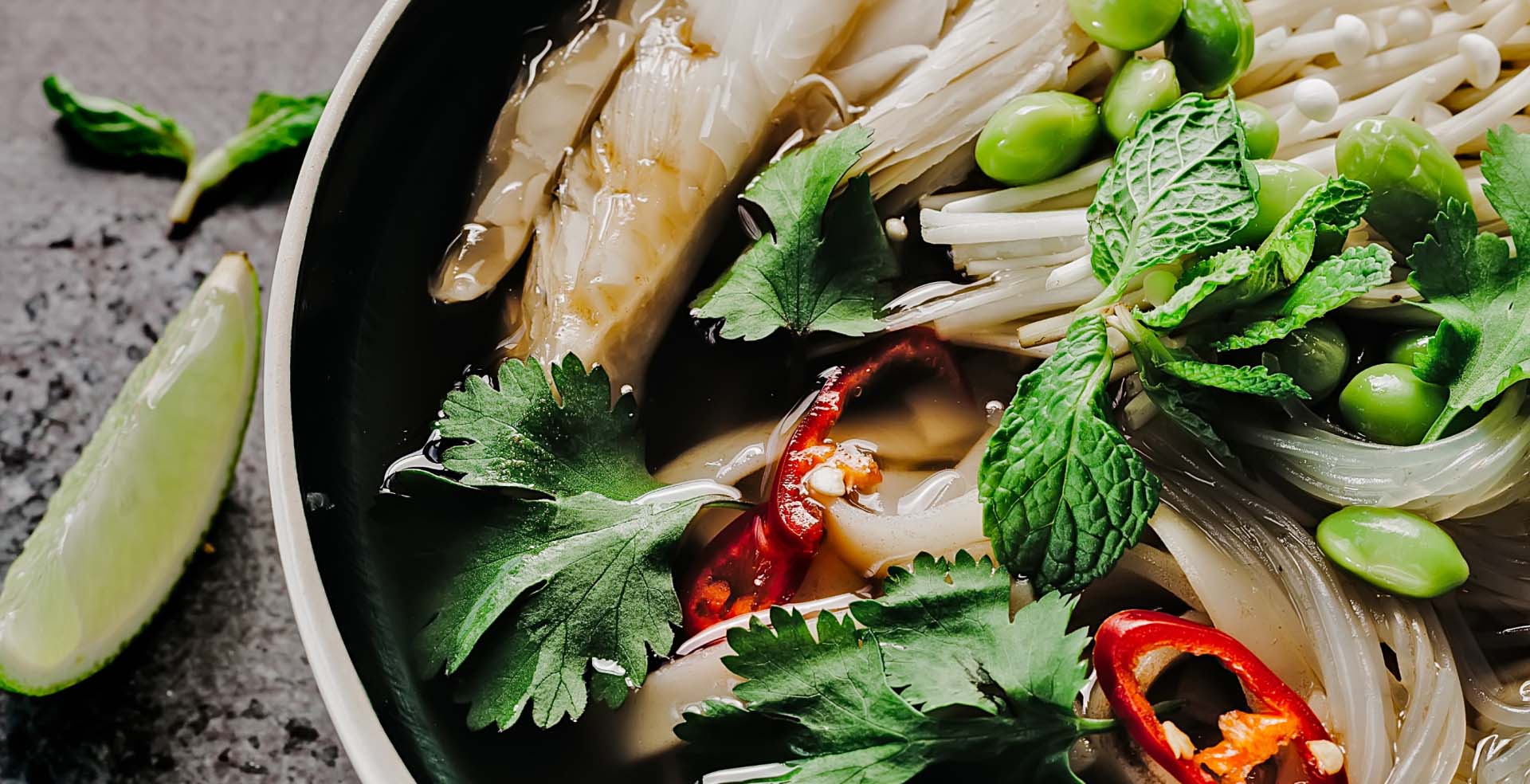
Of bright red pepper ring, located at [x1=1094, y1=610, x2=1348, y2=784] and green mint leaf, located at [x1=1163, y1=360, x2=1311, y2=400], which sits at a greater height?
green mint leaf, located at [x1=1163, y1=360, x2=1311, y2=400]

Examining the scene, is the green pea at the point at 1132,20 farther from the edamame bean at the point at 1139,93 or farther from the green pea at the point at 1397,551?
the green pea at the point at 1397,551

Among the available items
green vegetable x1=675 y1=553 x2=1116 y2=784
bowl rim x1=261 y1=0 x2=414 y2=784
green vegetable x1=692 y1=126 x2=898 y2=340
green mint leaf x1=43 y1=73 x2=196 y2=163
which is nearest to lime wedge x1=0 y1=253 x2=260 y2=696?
green mint leaf x1=43 y1=73 x2=196 y2=163

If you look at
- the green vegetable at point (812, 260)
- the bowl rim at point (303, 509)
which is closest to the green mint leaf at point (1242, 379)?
the green vegetable at point (812, 260)

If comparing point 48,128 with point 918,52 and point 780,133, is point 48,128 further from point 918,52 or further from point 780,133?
point 918,52

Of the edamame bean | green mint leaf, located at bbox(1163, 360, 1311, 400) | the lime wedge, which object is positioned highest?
the edamame bean

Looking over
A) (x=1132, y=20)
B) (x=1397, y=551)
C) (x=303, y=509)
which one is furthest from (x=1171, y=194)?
(x=303, y=509)

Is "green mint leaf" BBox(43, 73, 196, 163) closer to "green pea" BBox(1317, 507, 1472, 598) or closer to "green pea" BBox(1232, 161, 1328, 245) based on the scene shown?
"green pea" BBox(1232, 161, 1328, 245)
